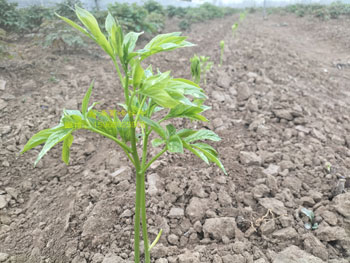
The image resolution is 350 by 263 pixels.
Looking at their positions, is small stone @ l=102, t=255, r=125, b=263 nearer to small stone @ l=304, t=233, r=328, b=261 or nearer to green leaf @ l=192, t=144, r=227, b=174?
green leaf @ l=192, t=144, r=227, b=174

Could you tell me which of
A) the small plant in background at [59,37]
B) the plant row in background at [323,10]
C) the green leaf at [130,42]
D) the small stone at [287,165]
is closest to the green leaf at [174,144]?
the green leaf at [130,42]

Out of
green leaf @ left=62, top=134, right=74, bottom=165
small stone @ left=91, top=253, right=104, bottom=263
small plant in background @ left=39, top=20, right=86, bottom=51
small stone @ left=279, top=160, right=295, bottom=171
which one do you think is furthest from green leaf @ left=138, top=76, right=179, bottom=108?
small plant in background @ left=39, top=20, right=86, bottom=51

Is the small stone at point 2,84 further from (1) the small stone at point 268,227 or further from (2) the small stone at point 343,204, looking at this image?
(2) the small stone at point 343,204

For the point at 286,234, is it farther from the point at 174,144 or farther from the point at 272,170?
the point at 174,144

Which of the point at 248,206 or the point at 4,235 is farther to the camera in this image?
the point at 248,206

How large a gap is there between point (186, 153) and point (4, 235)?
1.66 meters

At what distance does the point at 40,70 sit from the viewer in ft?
13.3

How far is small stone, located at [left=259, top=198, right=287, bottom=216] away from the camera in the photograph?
1.90 m

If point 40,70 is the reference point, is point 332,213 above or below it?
below

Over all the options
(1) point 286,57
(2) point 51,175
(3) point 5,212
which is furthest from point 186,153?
(1) point 286,57

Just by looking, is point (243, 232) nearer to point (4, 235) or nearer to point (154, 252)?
point (154, 252)

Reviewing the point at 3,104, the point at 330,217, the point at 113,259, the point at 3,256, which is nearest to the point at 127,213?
the point at 113,259

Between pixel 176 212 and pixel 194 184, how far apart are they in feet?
1.05

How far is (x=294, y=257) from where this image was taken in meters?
1.52
